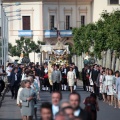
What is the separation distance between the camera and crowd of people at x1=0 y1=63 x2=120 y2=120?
32.6 ft

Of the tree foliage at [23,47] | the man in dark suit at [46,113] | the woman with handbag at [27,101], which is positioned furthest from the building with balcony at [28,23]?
the man in dark suit at [46,113]

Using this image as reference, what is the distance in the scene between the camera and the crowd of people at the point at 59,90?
9950mm

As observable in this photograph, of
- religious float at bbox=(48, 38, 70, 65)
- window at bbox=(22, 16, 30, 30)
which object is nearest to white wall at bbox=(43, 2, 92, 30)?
window at bbox=(22, 16, 30, 30)

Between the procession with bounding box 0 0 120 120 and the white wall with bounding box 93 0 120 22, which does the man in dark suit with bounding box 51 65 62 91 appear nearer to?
the procession with bounding box 0 0 120 120

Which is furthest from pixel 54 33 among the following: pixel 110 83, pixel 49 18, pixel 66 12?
pixel 110 83

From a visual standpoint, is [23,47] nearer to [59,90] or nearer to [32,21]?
[32,21]

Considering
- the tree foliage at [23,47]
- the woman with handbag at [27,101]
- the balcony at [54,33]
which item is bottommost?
the tree foliage at [23,47]

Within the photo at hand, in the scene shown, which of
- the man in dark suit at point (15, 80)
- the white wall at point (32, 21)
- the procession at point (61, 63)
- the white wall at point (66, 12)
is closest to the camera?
the procession at point (61, 63)

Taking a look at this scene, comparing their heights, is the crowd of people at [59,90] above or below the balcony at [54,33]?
above

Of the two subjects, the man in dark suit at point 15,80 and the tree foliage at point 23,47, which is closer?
the man in dark suit at point 15,80

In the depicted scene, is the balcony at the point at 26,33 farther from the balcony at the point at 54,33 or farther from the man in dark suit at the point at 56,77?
the man in dark suit at the point at 56,77

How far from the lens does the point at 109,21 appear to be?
154 ft

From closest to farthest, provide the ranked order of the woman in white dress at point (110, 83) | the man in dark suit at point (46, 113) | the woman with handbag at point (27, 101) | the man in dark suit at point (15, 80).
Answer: the man in dark suit at point (46, 113), the woman with handbag at point (27, 101), the woman in white dress at point (110, 83), the man in dark suit at point (15, 80)

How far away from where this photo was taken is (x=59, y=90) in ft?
100.0
